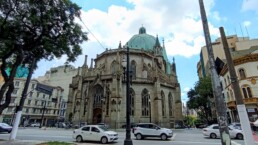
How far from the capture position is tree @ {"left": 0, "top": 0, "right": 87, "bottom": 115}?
1111cm

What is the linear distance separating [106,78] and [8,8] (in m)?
25.8

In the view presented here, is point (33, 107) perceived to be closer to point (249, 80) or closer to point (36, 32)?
point (36, 32)

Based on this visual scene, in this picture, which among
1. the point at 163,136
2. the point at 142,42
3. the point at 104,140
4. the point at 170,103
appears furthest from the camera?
the point at 142,42

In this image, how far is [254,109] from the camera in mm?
24328

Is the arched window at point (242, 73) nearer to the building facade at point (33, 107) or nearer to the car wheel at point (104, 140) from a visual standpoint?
the car wheel at point (104, 140)

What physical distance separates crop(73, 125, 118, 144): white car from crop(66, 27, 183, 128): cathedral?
55.8 ft

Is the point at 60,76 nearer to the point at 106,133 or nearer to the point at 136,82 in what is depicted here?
the point at 136,82

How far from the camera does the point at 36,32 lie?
12.3m

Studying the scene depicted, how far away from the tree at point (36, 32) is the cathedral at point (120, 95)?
18.6m

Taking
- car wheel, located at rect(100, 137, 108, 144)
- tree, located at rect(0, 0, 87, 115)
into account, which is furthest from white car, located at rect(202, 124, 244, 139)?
tree, located at rect(0, 0, 87, 115)

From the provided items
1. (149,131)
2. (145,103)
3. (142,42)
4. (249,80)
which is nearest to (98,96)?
(145,103)

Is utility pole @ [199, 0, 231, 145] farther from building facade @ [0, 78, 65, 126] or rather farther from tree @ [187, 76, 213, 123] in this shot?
building facade @ [0, 78, 65, 126]

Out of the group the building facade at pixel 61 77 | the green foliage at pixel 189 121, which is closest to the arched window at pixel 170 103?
the green foliage at pixel 189 121

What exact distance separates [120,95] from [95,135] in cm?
1884
